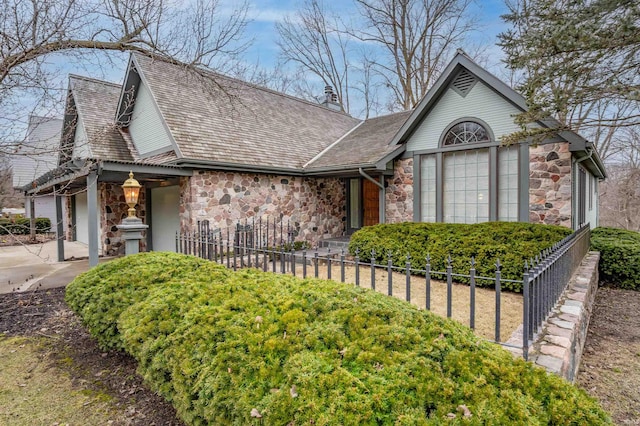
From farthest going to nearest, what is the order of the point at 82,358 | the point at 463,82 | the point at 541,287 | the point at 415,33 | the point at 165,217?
the point at 415,33 < the point at 165,217 < the point at 463,82 < the point at 82,358 < the point at 541,287

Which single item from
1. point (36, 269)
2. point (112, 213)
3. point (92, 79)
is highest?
point (92, 79)

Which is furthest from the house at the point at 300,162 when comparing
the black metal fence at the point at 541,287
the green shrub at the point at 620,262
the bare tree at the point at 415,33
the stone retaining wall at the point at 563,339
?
the bare tree at the point at 415,33

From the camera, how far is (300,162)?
37.3ft

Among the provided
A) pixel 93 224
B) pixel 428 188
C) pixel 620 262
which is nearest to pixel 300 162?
pixel 428 188

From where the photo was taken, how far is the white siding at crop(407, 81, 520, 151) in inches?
311

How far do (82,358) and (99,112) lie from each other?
949cm

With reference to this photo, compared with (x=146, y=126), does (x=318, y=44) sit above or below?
above

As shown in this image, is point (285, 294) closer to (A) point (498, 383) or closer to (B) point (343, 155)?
(A) point (498, 383)

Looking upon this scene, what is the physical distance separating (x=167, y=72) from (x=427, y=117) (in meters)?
7.64

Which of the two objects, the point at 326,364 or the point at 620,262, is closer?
the point at 326,364

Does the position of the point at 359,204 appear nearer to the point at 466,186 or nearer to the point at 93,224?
the point at 466,186

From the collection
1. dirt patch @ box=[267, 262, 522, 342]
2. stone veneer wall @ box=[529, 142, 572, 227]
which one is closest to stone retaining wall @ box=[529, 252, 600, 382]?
dirt patch @ box=[267, 262, 522, 342]

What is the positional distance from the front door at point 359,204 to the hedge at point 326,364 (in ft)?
32.0

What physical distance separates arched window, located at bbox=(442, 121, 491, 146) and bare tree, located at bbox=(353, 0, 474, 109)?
10.1 meters
